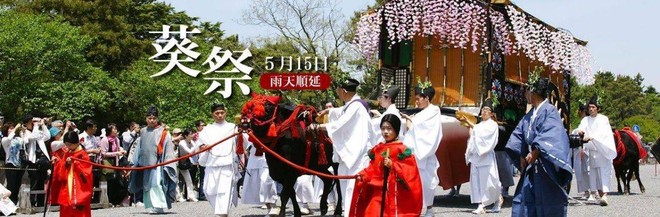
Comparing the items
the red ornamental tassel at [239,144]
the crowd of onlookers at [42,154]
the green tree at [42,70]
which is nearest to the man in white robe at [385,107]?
the red ornamental tassel at [239,144]

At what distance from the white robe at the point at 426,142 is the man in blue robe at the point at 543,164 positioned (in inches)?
115

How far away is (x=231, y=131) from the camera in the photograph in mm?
11812

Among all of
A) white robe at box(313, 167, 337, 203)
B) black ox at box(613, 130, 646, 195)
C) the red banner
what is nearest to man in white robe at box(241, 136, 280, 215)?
white robe at box(313, 167, 337, 203)

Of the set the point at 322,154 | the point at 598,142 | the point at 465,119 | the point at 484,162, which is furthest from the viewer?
the point at 598,142

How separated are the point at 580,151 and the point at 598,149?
21.8 inches

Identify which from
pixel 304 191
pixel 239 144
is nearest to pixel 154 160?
pixel 304 191

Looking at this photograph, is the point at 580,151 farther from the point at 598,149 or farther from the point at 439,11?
the point at 439,11

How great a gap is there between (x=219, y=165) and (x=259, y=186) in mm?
1549

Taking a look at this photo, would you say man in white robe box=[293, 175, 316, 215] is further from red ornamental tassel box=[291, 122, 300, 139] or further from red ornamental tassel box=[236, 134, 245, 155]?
red ornamental tassel box=[291, 122, 300, 139]

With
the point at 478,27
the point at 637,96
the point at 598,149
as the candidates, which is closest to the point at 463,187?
the point at 478,27

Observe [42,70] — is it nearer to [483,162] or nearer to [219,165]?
[219,165]

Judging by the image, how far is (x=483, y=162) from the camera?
12992mm

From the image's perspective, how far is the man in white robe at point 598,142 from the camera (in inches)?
611

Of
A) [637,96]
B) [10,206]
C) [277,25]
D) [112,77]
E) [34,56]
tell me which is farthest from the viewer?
[637,96]
